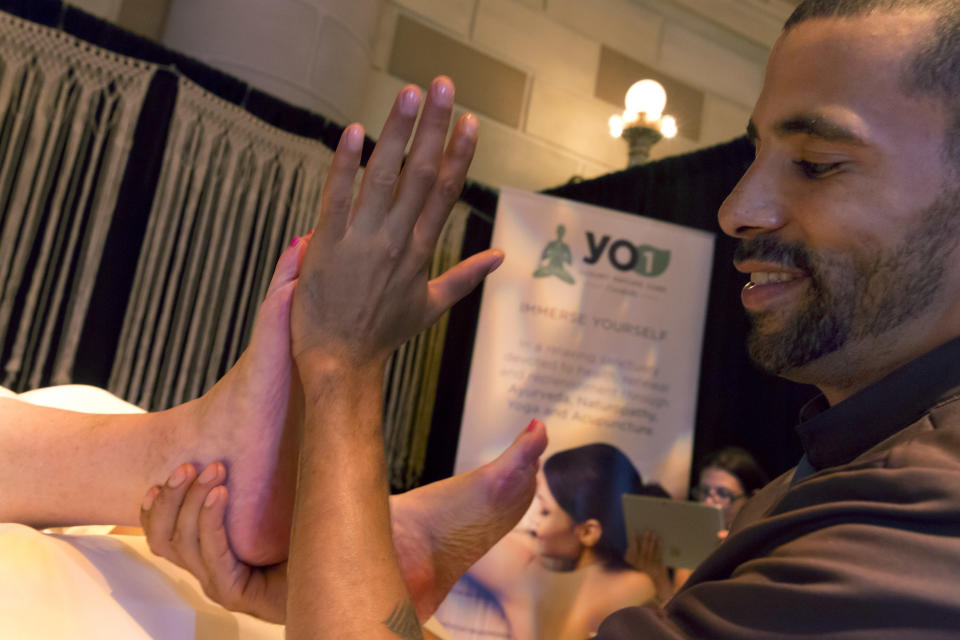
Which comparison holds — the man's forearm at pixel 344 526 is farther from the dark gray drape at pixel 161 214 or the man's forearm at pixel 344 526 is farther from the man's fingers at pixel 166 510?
the dark gray drape at pixel 161 214

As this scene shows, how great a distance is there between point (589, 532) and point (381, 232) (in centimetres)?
206

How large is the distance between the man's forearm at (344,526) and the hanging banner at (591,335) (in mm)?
1924

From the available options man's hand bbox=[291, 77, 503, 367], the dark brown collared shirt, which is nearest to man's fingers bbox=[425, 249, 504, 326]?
man's hand bbox=[291, 77, 503, 367]

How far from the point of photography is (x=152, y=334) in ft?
8.50

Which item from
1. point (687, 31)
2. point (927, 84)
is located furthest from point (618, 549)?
point (687, 31)

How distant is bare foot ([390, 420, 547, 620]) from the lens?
3.48 feet

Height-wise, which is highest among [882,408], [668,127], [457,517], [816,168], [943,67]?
[668,127]

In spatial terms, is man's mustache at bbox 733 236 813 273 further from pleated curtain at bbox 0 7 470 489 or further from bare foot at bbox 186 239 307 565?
pleated curtain at bbox 0 7 470 489

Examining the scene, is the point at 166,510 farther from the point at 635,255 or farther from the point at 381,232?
the point at 635,255

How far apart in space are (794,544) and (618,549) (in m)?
2.11

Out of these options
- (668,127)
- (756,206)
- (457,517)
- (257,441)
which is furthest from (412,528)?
(668,127)

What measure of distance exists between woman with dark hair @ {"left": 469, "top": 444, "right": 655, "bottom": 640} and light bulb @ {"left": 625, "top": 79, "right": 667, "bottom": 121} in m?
1.73

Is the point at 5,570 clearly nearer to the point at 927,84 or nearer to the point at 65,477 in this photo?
the point at 65,477

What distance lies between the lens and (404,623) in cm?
64
